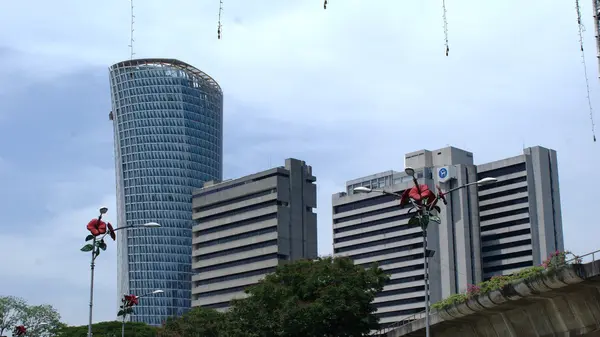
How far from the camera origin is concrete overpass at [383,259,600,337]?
→ 35344 millimetres

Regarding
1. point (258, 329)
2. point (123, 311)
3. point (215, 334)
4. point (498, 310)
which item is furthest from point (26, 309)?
point (498, 310)

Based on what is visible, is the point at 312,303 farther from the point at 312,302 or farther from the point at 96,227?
the point at 96,227

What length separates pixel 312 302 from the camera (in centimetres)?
5538

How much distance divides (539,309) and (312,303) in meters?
18.3

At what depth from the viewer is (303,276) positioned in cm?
5775

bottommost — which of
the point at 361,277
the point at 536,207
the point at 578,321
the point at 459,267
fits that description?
the point at 578,321

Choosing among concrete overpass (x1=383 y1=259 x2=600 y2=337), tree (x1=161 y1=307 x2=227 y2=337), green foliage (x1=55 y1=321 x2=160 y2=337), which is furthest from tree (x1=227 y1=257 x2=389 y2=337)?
green foliage (x1=55 y1=321 x2=160 y2=337)

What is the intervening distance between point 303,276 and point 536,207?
500 feet

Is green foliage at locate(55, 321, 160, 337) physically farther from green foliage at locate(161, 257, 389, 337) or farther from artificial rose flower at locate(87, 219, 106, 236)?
artificial rose flower at locate(87, 219, 106, 236)

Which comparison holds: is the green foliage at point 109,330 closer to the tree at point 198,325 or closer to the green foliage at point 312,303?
the tree at point 198,325

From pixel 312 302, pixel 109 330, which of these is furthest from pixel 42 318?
pixel 312 302

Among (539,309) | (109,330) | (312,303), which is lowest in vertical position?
(539,309)

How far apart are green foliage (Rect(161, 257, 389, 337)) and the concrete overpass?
381 inches

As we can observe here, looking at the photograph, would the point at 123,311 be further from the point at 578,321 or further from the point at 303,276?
the point at 578,321
